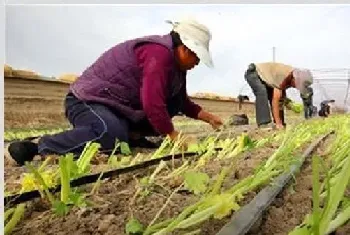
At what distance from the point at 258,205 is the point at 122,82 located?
414mm

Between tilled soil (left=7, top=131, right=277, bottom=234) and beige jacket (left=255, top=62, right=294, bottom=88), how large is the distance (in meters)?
0.16

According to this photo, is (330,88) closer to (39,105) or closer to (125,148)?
(125,148)

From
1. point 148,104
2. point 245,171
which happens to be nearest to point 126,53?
point 148,104

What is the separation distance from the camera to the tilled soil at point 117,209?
1.10m

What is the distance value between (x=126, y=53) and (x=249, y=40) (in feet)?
0.87

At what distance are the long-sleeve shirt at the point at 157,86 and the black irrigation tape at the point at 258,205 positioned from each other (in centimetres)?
23

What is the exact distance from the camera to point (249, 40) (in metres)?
1.26

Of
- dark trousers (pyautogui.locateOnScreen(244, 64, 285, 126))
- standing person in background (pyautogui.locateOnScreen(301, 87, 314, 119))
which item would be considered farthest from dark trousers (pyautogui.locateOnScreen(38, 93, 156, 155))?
standing person in background (pyautogui.locateOnScreen(301, 87, 314, 119))

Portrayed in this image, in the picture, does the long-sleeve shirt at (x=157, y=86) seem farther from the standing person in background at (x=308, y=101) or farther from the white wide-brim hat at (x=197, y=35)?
the standing person in background at (x=308, y=101)

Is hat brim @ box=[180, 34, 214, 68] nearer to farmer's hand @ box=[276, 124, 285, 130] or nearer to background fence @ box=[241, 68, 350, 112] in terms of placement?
background fence @ box=[241, 68, 350, 112]

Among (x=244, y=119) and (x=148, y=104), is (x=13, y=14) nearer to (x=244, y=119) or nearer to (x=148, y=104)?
(x=148, y=104)

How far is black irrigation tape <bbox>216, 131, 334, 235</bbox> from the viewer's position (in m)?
1.06

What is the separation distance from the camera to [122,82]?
1.32 metres

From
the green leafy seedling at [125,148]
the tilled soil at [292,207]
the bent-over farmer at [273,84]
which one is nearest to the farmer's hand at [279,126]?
the bent-over farmer at [273,84]
